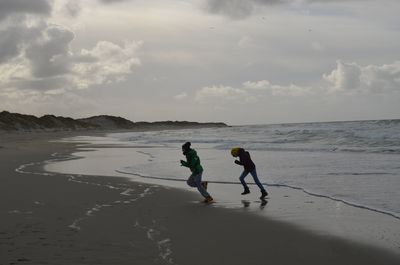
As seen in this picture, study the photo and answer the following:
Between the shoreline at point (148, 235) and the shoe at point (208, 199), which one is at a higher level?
the shoe at point (208, 199)

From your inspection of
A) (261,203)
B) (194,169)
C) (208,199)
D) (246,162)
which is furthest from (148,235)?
(246,162)

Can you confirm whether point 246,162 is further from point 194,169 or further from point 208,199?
point 208,199

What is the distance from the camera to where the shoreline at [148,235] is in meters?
6.41

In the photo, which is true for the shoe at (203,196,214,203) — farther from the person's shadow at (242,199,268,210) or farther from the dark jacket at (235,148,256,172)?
the dark jacket at (235,148,256,172)

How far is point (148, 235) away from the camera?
7.61m

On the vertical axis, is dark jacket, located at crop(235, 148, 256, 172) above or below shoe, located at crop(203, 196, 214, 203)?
above

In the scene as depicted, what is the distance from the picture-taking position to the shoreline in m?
6.41

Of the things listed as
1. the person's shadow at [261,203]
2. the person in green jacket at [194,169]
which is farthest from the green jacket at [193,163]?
the person's shadow at [261,203]

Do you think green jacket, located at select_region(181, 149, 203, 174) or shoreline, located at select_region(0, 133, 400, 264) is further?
green jacket, located at select_region(181, 149, 203, 174)

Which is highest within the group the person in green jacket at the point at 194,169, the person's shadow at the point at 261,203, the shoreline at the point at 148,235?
the person in green jacket at the point at 194,169

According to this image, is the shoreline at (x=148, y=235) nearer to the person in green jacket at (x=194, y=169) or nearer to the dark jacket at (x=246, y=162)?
the person in green jacket at (x=194, y=169)

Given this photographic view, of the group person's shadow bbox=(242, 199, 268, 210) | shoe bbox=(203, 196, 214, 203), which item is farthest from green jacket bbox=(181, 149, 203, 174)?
person's shadow bbox=(242, 199, 268, 210)

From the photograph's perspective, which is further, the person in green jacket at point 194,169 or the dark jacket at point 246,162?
the dark jacket at point 246,162

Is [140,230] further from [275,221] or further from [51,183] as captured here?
[51,183]
